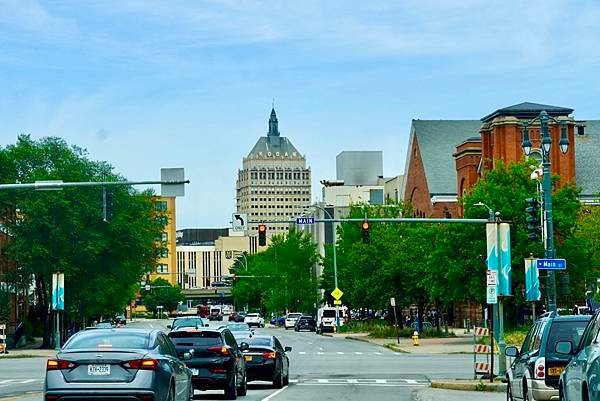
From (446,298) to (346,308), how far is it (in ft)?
189

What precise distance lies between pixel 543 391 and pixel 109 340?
6.91 metres

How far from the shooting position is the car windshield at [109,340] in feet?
63.6

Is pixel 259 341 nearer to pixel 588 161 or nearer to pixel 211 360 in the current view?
pixel 211 360

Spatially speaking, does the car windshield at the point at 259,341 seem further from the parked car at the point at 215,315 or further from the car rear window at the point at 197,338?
the parked car at the point at 215,315

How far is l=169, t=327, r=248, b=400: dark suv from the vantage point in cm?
2748

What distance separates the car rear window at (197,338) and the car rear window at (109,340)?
8.01 meters

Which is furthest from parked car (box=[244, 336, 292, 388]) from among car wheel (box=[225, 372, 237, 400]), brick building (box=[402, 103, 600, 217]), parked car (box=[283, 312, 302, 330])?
parked car (box=[283, 312, 302, 330])

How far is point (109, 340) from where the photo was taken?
1950 centimetres

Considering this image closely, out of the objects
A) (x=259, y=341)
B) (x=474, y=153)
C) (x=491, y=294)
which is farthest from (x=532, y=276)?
(x=474, y=153)

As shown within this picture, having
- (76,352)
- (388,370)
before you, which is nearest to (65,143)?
(388,370)

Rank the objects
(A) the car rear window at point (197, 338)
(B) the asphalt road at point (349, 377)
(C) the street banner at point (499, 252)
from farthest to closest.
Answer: (C) the street banner at point (499, 252) < (B) the asphalt road at point (349, 377) < (A) the car rear window at point (197, 338)

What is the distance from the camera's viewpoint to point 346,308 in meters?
127

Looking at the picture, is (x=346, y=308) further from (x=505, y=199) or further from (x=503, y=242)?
(x=503, y=242)

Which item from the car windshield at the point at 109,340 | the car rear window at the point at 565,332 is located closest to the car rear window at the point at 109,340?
the car windshield at the point at 109,340
